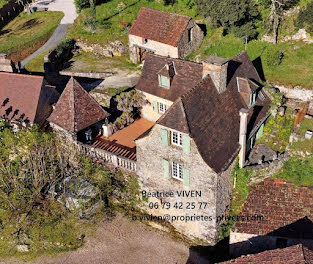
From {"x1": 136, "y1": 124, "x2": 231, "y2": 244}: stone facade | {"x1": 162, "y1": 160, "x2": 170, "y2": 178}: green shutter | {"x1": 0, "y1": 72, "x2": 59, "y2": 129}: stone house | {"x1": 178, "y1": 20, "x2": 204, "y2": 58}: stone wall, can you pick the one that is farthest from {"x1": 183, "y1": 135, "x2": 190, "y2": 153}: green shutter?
{"x1": 178, "y1": 20, "x2": 204, "y2": 58}: stone wall

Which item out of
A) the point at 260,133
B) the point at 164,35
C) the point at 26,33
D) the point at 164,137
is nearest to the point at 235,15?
the point at 164,35

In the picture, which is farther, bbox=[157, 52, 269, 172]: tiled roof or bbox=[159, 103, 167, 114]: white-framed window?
bbox=[159, 103, 167, 114]: white-framed window

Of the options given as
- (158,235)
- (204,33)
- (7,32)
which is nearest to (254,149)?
(158,235)

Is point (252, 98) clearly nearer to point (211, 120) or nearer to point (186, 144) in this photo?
point (211, 120)

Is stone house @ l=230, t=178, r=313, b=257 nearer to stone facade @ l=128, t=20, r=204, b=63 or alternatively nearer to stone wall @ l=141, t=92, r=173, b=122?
stone wall @ l=141, t=92, r=173, b=122

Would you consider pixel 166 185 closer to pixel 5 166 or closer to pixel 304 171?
pixel 304 171

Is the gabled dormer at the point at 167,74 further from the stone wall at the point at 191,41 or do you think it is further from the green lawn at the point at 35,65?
the green lawn at the point at 35,65
